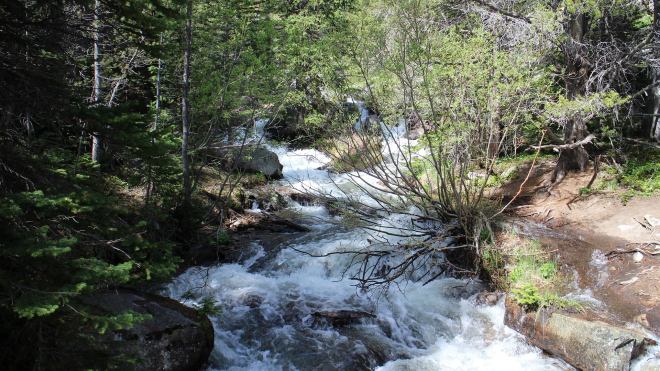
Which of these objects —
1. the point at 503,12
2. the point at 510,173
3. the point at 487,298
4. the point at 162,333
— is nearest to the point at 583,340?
the point at 487,298

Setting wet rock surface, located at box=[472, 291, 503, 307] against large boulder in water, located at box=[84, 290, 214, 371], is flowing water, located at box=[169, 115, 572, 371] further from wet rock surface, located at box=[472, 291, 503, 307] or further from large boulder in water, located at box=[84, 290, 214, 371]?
large boulder in water, located at box=[84, 290, 214, 371]

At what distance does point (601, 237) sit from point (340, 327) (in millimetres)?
5325

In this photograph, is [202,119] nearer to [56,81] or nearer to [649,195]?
[56,81]

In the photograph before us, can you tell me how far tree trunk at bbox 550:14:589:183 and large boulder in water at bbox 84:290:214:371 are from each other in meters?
8.81

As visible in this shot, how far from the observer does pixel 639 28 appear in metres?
10.1

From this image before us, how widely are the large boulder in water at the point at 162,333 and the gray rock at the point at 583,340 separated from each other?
4.49 m

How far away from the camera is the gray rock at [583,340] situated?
4668 millimetres

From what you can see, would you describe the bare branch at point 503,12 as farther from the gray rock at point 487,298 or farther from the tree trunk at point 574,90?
the gray rock at point 487,298

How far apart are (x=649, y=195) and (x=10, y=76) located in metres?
10.7

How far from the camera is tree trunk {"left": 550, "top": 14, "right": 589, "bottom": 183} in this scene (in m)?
8.84

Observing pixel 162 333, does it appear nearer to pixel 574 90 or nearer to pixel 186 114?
pixel 186 114

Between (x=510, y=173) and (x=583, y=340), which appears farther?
(x=510, y=173)

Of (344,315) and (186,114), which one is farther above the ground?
(186,114)

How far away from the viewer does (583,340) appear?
497 centimetres
